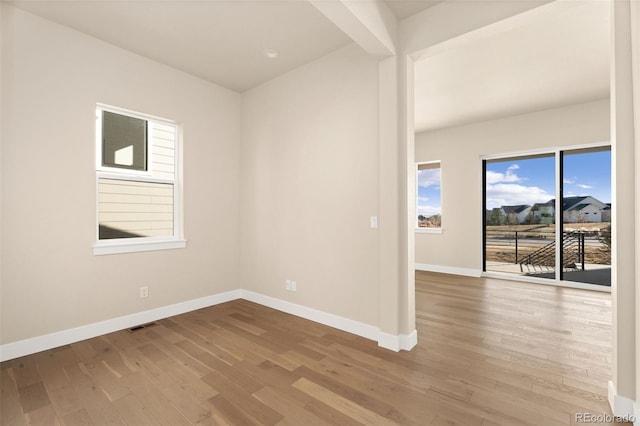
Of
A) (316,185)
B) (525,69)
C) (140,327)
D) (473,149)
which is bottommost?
(140,327)

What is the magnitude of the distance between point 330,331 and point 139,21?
11.7 ft

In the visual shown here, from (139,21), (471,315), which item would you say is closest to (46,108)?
(139,21)

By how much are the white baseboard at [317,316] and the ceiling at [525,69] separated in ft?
9.18

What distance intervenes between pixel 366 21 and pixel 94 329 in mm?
3813

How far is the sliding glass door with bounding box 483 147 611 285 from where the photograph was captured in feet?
16.0

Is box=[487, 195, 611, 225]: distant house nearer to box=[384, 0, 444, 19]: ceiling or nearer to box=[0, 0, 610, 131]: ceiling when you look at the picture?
box=[0, 0, 610, 131]: ceiling

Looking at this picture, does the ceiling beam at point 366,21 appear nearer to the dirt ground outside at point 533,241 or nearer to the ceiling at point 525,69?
the ceiling at point 525,69

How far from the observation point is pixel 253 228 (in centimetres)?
415

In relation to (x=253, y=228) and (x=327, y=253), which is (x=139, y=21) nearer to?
(x=253, y=228)

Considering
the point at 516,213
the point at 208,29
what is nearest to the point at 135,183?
the point at 208,29

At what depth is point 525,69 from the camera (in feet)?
11.8

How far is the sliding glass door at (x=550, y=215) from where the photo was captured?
192 inches

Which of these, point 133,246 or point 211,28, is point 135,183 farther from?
point 211,28

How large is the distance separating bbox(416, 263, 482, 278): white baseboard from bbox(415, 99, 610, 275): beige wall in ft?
0.07
